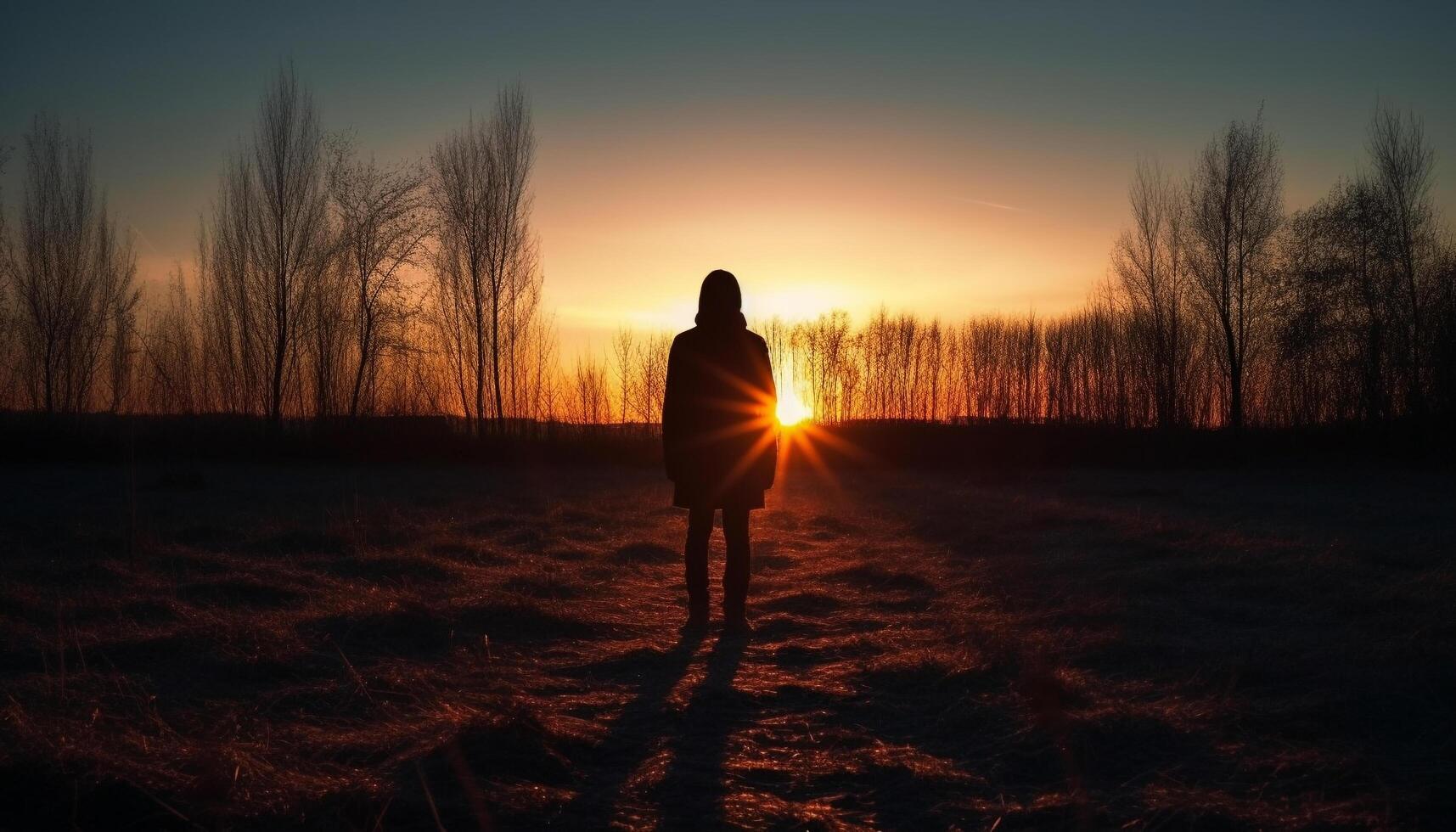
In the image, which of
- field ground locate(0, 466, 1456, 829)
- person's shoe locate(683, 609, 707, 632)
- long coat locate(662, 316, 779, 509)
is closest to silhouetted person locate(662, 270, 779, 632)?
long coat locate(662, 316, 779, 509)

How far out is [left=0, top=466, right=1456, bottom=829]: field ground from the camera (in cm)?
245

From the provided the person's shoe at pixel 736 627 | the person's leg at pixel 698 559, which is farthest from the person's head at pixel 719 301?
the person's shoe at pixel 736 627

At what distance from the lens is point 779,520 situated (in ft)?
35.0

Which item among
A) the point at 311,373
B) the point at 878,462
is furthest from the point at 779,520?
the point at 311,373

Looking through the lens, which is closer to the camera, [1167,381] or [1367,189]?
[1367,189]

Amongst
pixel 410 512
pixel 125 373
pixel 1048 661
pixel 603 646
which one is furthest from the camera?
pixel 125 373

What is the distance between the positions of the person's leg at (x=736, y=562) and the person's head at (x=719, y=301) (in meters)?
1.00

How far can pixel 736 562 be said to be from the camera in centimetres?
497

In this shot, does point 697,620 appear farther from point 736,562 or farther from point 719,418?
point 719,418

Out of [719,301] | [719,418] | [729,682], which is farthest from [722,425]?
[729,682]

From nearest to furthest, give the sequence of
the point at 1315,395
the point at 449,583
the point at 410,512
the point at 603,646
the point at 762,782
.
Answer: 1. the point at 762,782
2. the point at 603,646
3. the point at 449,583
4. the point at 410,512
5. the point at 1315,395

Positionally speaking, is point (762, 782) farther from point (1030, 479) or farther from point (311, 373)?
point (311, 373)

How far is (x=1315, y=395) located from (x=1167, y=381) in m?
3.51

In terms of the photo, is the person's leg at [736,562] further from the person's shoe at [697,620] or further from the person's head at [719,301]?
the person's head at [719,301]
